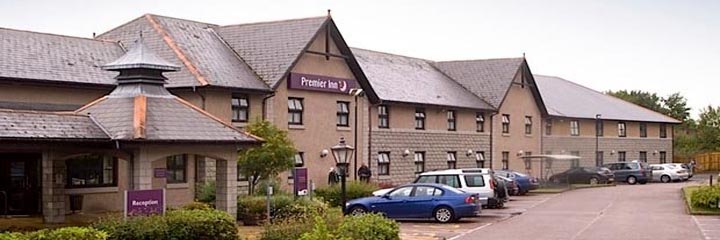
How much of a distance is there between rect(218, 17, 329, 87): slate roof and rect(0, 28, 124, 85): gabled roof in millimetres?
5235

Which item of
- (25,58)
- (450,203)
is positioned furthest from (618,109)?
(25,58)

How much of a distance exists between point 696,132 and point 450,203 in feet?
216

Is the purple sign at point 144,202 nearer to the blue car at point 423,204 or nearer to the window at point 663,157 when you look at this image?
the blue car at point 423,204

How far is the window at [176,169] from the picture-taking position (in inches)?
1303

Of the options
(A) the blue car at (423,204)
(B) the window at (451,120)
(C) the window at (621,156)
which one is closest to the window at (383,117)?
(B) the window at (451,120)

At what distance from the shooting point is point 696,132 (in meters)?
89.4

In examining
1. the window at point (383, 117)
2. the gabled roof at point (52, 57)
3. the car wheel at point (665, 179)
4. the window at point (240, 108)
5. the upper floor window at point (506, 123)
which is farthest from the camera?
the car wheel at point (665, 179)

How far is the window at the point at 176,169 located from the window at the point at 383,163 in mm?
13331

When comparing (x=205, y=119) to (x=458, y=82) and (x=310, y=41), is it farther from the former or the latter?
(x=458, y=82)

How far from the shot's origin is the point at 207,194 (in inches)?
1229

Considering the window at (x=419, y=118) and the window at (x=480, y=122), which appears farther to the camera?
the window at (x=480, y=122)

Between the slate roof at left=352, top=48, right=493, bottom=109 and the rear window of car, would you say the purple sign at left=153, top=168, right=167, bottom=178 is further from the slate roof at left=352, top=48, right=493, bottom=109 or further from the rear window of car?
the slate roof at left=352, top=48, right=493, bottom=109

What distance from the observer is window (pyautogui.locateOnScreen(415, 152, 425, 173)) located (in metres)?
48.8

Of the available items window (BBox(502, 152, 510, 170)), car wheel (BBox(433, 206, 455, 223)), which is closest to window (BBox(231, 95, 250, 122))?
car wheel (BBox(433, 206, 455, 223))
